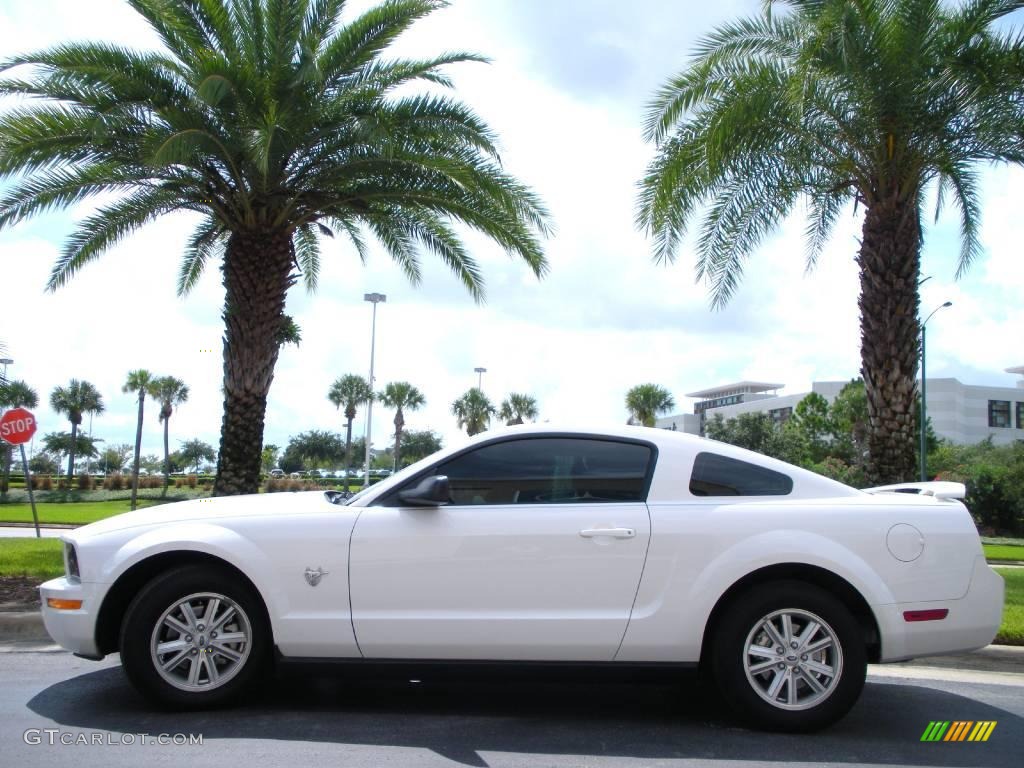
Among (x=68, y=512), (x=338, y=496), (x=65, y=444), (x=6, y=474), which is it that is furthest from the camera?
(x=65, y=444)

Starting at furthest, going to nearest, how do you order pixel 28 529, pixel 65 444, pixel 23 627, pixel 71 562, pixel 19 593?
pixel 65 444 → pixel 28 529 → pixel 19 593 → pixel 23 627 → pixel 71 562

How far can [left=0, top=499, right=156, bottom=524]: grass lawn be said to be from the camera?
97.0 ft

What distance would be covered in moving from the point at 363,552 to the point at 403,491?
381 mm

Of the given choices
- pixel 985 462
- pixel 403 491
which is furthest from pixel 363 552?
pixel 985 462

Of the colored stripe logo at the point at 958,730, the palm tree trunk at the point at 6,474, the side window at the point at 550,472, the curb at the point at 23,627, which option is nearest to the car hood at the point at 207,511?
the side window at the point at 550,472

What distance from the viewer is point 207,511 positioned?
5.14m

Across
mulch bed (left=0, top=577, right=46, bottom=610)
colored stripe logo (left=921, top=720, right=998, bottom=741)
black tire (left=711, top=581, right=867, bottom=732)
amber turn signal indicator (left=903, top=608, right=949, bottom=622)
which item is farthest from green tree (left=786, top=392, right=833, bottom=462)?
black tire (left=711, top=581, right=867, bottom=732)

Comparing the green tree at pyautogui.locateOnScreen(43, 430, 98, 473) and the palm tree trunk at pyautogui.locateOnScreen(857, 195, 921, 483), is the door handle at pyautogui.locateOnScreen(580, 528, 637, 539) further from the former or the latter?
the green tree at pyautogui.locateOnScreen(43, 430, 98, 473)

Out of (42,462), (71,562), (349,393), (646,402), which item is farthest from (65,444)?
(71,562)

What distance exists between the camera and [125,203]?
12.9 meters

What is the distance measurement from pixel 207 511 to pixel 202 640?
683mm

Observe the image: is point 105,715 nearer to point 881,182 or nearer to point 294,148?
point 294,148

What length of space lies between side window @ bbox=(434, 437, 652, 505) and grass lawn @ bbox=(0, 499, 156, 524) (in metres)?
25.2

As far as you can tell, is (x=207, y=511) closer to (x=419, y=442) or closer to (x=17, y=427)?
(x=17, y=427)
